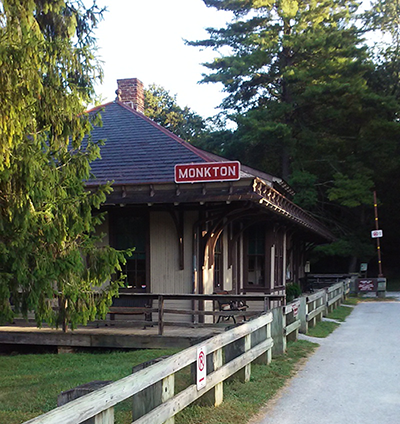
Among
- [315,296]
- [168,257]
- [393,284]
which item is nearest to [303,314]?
[315,296]

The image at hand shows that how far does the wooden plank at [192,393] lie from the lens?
181 inches

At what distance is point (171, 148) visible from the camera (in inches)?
555

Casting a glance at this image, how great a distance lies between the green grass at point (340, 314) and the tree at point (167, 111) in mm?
41300

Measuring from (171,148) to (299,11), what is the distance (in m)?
24.5

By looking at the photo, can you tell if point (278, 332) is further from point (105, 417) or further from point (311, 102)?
point (311, 102)

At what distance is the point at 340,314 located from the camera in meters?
17.5

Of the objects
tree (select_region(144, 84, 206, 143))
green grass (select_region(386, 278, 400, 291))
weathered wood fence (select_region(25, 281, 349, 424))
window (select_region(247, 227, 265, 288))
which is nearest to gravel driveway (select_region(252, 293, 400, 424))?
weathered wood fence (select_region(25, 281, 349, 424))

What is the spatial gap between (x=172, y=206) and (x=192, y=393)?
288 inches

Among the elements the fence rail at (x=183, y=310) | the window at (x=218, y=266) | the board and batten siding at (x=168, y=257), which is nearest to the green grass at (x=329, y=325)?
the fence rail at (x=183, y=310)

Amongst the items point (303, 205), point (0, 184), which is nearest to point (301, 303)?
point (0, 184)

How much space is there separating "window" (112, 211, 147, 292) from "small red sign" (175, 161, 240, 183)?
193 cm

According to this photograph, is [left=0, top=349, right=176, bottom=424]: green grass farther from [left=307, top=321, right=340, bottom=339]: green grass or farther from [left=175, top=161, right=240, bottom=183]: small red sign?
[left=307, top=321, right=340, bottom=339]: green grass

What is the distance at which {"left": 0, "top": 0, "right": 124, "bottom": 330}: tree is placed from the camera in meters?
5.89

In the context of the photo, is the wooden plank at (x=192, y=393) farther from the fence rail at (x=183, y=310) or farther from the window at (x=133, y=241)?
the window at (x=133, y=241)
